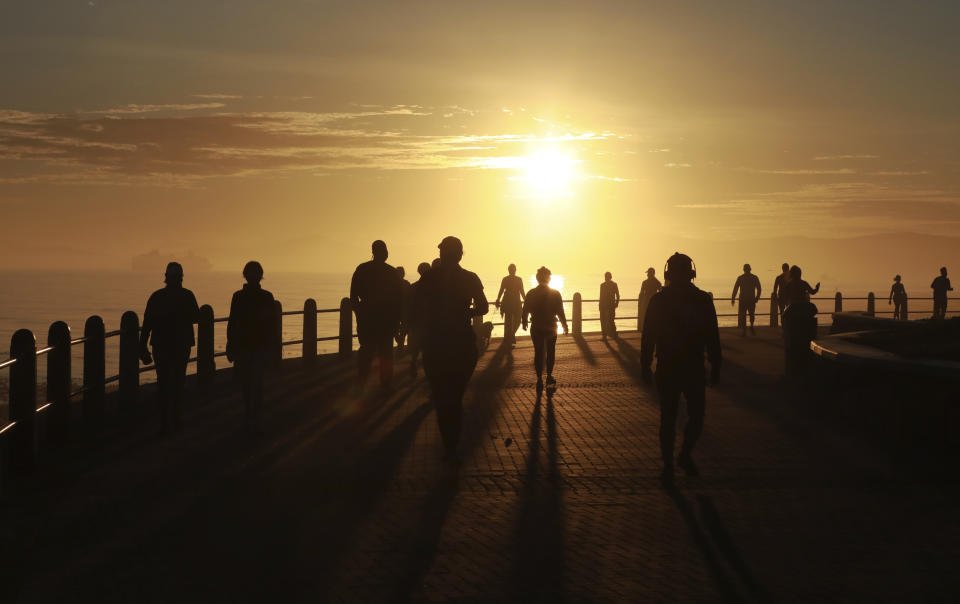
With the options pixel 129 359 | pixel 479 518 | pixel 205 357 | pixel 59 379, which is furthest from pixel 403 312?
pixel 479 518

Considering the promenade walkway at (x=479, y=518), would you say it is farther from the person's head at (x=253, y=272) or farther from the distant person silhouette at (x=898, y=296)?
the distant person silhouette at (x=898, y=296)

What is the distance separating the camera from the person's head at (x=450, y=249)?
9.64 metres

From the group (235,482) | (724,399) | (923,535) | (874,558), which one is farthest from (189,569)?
(724,399)

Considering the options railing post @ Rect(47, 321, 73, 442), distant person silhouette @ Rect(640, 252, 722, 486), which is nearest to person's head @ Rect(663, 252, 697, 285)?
distant person silhouette @ Rect(640, 252, 722, 486)

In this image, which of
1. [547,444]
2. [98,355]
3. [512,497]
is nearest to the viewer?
[512,497]

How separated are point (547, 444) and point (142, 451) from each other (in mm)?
3919

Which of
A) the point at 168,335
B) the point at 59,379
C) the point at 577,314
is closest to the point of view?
the point at 59,379

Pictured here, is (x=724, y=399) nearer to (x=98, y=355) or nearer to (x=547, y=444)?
(x=547, y=444)

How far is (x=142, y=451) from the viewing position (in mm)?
10695

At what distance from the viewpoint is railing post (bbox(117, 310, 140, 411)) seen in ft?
43.3

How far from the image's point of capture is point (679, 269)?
918 cm

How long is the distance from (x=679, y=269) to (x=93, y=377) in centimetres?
659

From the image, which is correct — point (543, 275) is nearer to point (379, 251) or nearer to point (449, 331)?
point (379, 251)

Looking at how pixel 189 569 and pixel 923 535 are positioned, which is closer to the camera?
pixel 189 569
